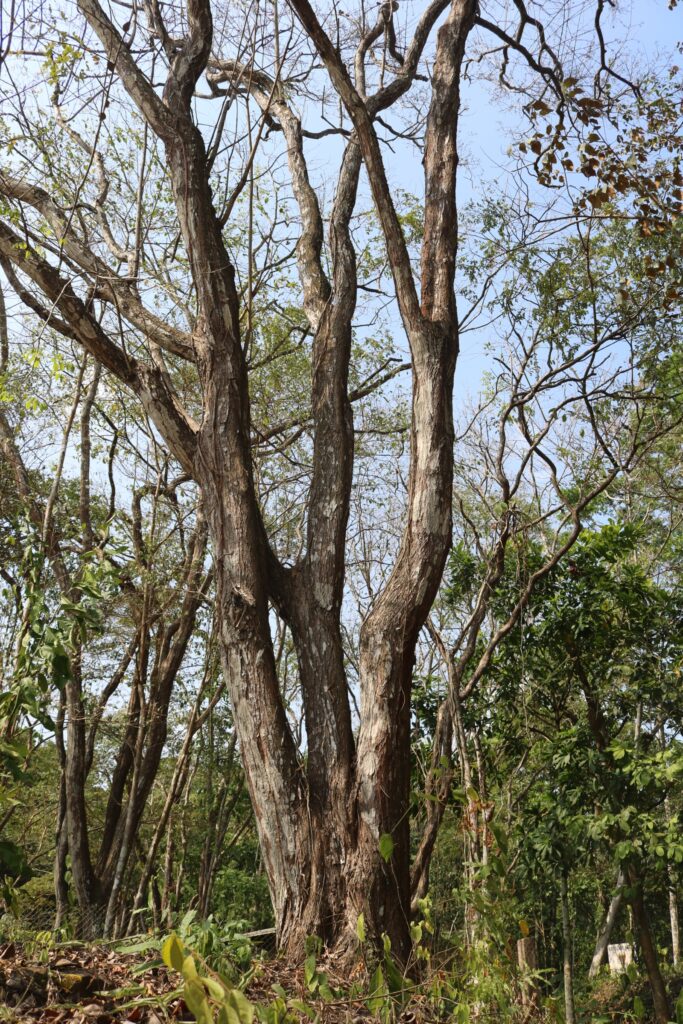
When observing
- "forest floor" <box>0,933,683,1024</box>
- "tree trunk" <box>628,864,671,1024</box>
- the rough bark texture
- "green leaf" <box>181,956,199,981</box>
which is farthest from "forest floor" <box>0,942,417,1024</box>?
"tree trunk" <box>628,864,671,1024</box>

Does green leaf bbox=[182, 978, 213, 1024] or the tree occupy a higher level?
the tree

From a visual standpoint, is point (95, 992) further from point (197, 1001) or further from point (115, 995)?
point (197, 1001)

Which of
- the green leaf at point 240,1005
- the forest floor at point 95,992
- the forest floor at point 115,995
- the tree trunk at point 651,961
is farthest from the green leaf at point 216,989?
the tree trunk at point 651,961

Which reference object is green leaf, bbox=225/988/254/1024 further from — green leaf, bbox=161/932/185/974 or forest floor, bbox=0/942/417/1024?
forest floor, bbox=0/942/417/1024

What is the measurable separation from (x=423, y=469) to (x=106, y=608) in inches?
213

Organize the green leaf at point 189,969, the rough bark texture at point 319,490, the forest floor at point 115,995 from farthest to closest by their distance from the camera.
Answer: the rough bark texture at point 319,490 → the forest floor at point 115,995 → the green leaf at point 189,969

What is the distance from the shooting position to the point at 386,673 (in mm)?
3605

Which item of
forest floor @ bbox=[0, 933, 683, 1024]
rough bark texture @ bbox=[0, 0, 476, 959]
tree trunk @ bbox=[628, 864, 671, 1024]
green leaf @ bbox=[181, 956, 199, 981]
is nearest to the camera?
green leaf @ bbox=[181, 956, 199, 981]

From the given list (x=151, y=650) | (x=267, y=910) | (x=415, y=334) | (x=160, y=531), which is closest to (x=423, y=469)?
(x=415, y=334)

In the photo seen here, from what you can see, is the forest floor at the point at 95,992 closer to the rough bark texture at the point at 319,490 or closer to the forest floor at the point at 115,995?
the forest floor at the point at 115,995

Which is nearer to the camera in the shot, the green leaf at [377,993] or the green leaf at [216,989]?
the green leaf at [216,989]

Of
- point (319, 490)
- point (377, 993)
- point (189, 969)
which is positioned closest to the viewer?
point (189, 969)

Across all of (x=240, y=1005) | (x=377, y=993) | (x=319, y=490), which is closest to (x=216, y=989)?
(x=240, y=1005)

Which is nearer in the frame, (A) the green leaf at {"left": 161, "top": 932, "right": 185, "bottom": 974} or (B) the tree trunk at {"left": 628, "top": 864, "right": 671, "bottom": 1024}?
(A) the green leaf at {"left": 161, "top": 932, "right": 185, "bottom": 974}
